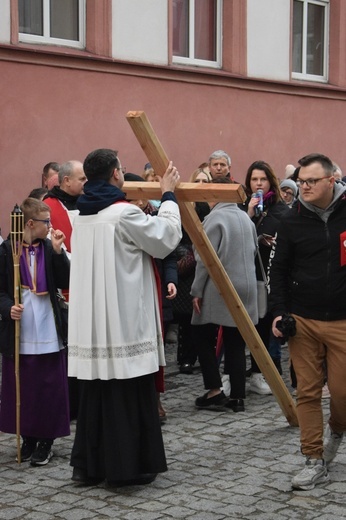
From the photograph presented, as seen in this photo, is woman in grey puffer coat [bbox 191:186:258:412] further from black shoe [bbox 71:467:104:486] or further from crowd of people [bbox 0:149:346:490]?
black shoe [bbox 71:467:104:486]

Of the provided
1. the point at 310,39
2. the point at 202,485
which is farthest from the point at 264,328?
the point at 310,39

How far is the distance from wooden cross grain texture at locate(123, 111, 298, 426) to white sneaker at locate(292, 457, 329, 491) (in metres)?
1.16

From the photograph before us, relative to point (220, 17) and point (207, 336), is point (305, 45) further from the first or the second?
point (207, 336)

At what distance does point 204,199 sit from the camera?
Answer: 655 cm

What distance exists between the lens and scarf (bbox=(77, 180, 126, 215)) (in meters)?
6.45

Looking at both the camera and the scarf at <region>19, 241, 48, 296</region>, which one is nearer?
the camera

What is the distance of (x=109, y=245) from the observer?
6.43 meters

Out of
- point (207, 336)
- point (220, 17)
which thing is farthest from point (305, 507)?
point (220, 17)

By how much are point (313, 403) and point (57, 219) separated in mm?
2773

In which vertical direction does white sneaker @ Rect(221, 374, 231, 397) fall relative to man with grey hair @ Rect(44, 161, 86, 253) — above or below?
below

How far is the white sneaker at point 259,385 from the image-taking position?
935cm

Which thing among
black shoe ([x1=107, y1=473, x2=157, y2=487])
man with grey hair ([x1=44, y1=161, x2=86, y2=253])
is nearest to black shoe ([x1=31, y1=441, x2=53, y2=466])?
black shoe ([x1=107, y1=473, x2=157, y2=487])

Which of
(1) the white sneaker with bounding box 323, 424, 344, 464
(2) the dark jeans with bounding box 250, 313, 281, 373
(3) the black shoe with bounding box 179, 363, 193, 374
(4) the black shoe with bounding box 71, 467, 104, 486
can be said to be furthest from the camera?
(3) the black shoe with bounding box 179, 363, 193, 374

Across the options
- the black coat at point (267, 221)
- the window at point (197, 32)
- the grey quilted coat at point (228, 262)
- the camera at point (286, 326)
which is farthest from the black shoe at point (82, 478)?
the window at point (197, 32)
